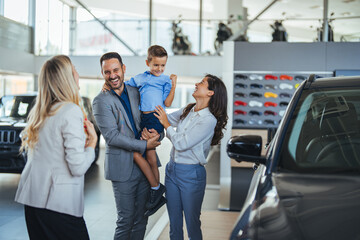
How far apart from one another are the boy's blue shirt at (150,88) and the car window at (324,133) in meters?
1.14

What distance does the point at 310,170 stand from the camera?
5.87 feet

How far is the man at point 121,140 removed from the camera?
2602 mm

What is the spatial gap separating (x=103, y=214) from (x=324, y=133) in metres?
3.42

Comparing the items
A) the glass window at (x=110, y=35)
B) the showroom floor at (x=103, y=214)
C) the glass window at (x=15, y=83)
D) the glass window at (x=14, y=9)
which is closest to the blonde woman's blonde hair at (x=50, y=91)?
the showroom floor at (x=103, y=214)

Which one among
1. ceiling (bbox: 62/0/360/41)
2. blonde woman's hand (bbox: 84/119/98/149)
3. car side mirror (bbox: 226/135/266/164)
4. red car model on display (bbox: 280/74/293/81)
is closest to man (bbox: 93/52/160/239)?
blonde woman's hand (bbox: 84/119/98/149)

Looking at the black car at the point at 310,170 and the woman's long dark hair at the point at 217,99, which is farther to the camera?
the woman's long dark hair at the point at 217,99

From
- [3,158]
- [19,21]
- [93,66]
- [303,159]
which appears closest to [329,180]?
[303,159]

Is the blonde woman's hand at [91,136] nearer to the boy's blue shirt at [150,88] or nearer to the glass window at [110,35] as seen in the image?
the boy's blue shirt at [150,88]

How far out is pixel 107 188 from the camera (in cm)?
659

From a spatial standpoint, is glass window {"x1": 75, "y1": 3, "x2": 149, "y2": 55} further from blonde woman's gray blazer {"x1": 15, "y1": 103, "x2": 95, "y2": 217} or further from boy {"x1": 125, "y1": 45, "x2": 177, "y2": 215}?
blonde woman's gray blazer {"x1": 15, "y1": 103, "x2": 95, "y2": 217}

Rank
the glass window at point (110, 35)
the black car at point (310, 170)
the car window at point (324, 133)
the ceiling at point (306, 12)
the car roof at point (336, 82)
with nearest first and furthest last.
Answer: the black car at point (310, 170) → the car window at point (324, 133) → the car roof at point (336, 82) → the ceiling at point (306, 12) → the glass window at point (110, 35)

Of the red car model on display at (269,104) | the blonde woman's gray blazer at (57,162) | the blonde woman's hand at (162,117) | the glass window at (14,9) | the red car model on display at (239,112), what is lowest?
the blonde woman's gray blazer at (57,162)

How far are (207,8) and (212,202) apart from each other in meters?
14.9

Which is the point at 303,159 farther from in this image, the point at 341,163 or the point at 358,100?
the point at 358,100
